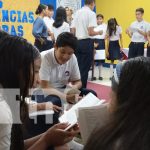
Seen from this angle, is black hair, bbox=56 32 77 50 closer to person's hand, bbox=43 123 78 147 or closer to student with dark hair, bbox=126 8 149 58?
person's hand, bbox=43 123 78 147

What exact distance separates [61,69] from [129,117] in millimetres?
1838

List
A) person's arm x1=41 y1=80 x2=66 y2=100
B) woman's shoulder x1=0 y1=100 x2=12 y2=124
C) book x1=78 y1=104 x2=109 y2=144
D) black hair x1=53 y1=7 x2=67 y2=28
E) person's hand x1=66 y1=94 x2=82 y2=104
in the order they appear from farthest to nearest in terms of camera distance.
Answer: black hair x1=53 y1=7 x2=67 y2=28 → person's arm x1=41 y1=80 x2=66 y2=100 → person's hand x1=66 y1=94 x2=82 y2=104 → book x1=78 y1=104 x2=109 y2=144 → woman's shoulder x1=0 y1=100 x2=12 y2=124

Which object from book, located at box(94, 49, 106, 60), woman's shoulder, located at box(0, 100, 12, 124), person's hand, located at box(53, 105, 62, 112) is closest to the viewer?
woman's shoulder, located at box(0, 100, 12, 124)

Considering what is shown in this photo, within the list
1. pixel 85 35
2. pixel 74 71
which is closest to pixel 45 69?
pixel 74 71

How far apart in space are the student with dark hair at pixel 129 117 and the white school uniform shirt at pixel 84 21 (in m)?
Result: 3.39

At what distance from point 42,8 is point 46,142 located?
154 inches

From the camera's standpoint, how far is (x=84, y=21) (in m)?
4.20

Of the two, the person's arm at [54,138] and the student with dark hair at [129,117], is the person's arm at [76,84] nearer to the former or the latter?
the person's arm at [54,138]

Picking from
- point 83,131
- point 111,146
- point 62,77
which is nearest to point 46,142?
point 83,131

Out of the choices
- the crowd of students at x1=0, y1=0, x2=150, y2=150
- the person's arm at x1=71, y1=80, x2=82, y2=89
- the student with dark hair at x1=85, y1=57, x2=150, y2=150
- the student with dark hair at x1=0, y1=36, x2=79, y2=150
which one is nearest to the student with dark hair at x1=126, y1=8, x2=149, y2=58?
the person's arm at x1=71, y1=80, x2=82, y2=89

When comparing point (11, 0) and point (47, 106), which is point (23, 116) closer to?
point (47, 106)

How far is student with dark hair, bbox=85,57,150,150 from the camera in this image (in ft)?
2.39

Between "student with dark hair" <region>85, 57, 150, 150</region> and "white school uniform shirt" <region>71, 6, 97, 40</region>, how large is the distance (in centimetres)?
339

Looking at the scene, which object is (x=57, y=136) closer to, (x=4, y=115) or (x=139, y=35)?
(x=4, y=115)
